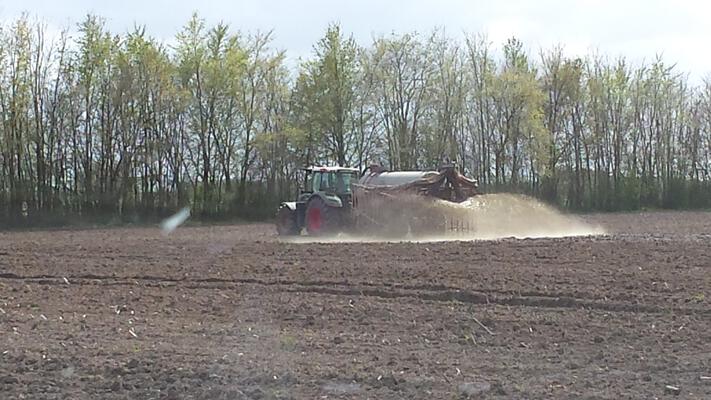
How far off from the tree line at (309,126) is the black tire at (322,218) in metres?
17.0

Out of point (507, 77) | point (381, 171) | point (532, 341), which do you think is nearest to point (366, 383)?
point (532, 341)

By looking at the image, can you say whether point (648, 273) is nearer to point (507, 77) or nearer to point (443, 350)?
point (443, 350)

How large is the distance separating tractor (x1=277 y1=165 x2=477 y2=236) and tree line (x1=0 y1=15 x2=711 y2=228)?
1624 centimetres

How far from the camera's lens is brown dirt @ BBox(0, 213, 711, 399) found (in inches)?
272

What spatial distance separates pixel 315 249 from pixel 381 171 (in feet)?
22.0

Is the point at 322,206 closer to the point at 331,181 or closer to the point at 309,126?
the point at 331,181

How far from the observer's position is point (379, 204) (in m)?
22.3

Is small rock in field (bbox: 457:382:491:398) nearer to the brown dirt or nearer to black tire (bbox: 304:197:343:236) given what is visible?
the brown dirt

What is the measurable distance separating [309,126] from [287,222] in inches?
670

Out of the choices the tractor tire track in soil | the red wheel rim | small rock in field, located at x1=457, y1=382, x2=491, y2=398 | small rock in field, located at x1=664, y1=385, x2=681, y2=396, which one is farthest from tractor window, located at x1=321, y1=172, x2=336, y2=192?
small rock in field, located at x1=664, y1=385, x2=681, y2=396

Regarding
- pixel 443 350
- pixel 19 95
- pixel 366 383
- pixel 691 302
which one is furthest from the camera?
pixel 19 95

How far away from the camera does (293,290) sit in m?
12.7

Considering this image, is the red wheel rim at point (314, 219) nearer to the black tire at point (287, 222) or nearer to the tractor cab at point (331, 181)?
the tractor cab at point (331, 181)

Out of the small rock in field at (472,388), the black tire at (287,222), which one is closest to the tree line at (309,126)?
the black tire at (287,222)
